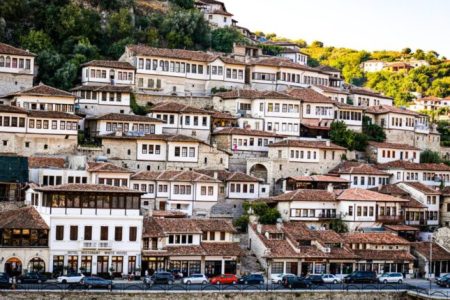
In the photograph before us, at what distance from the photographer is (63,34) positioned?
3644 inches

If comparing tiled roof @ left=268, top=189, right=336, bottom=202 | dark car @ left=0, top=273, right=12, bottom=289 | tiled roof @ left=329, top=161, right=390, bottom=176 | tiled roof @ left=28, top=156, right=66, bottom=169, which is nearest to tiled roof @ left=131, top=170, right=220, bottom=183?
tiled roof @ left=268, top=189, right=336, bottom=202

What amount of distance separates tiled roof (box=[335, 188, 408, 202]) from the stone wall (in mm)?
13577

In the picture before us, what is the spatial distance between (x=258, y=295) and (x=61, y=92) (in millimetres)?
28717

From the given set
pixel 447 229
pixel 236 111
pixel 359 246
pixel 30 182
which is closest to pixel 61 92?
pixel 30 182

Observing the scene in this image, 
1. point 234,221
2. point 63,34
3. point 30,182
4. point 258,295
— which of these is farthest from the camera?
point 63,34

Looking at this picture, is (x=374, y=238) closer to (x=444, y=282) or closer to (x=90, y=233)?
(x=444, y=282)

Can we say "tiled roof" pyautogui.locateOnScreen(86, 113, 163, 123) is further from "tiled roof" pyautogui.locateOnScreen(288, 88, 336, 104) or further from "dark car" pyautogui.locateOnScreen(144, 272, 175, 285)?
"dark car" pyautogui.locateOnScreen(144, 272, 175, 285)

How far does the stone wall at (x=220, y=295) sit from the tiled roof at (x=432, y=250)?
11127 mm

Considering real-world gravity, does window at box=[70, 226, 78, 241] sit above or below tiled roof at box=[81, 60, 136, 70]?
below

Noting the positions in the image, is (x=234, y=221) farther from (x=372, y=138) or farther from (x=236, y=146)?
(x=372, y=138)

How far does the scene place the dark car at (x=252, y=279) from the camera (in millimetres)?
59700

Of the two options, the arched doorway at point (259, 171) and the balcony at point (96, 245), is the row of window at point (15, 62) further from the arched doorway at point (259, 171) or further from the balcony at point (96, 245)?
the balcony at point (96, 245)

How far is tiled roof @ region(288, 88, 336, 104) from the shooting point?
8756 centimetres

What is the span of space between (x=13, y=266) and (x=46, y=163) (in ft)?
41.3
